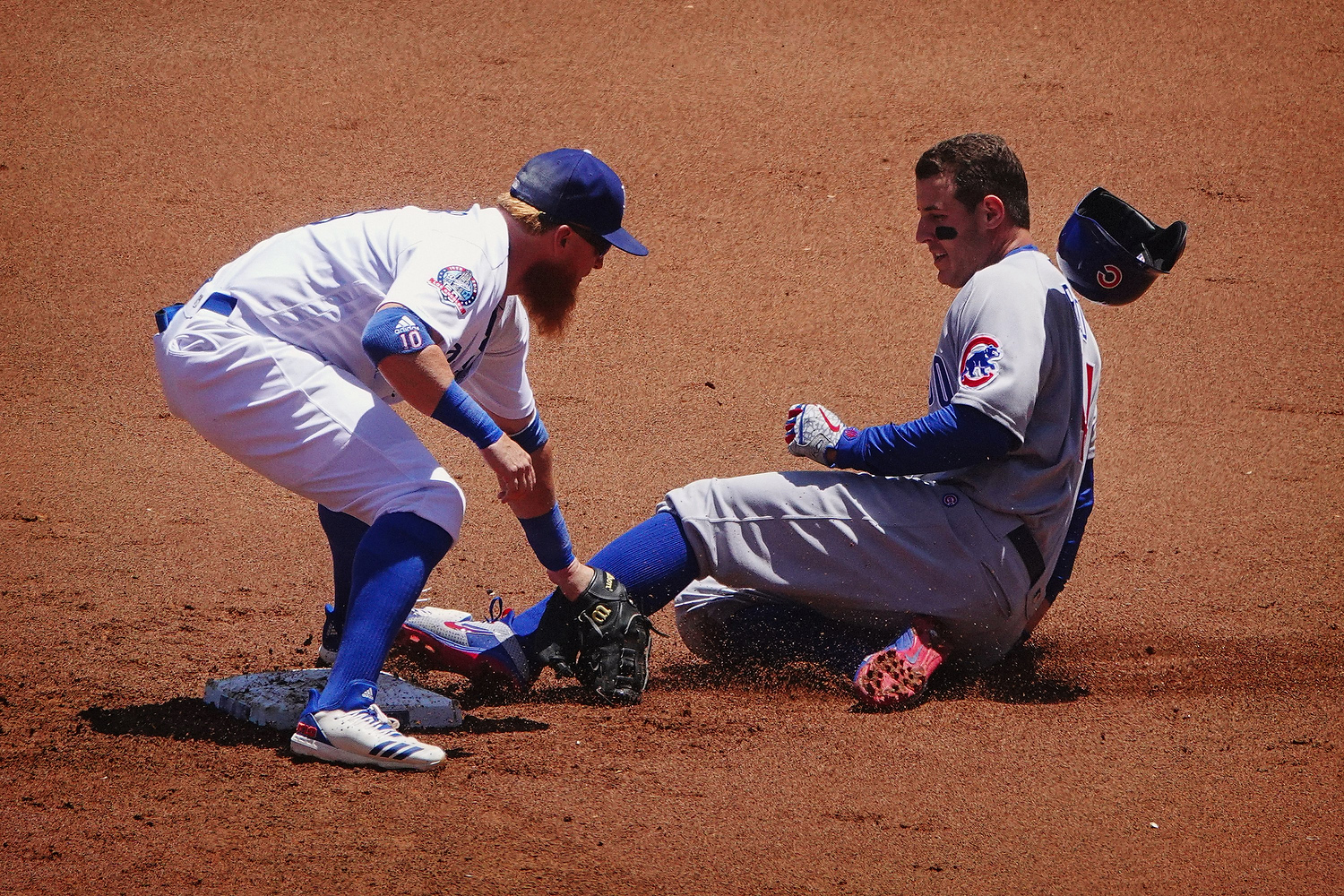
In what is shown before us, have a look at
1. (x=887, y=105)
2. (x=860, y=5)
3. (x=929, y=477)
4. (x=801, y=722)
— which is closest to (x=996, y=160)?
(x=929, y=477)

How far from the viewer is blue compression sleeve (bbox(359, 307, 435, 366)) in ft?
8.80

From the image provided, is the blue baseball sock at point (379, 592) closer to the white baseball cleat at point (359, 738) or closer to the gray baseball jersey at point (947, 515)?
the white baseball cleat at point (359, 738)

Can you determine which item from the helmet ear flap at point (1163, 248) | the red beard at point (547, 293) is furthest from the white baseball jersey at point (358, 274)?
the helmet ear flap at point (1163, 248)

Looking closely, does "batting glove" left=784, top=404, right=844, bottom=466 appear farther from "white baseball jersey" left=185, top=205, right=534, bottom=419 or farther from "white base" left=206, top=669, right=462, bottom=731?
"white base" left=206, top=669, right=462, bottom=731

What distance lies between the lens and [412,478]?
2.87 metres

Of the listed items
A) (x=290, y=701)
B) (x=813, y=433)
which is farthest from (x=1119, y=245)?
(x=290, y=701)

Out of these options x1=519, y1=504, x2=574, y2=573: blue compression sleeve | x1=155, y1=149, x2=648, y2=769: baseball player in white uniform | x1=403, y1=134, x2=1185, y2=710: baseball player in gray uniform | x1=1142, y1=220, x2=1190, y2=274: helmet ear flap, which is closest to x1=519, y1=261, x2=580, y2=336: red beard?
x1=155, y1=149, x2=648, y2=769: baseball player in white uniform

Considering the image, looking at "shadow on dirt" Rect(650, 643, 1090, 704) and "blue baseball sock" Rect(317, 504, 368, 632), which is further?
"shadow on dirt" Rect(650, 643, 1090, 704)

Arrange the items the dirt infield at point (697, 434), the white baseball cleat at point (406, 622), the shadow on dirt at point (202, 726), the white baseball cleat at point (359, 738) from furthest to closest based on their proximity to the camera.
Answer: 1. the white baseball cleat at point (406, 622)
2. the shadow on dirt at point (202, 726)
3. the white baseball cleat at point (359, 738)
4. the dirt infield at point (697, 434)

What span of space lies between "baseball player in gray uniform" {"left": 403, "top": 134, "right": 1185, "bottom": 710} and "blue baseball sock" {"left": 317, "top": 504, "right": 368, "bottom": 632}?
0.28 meters

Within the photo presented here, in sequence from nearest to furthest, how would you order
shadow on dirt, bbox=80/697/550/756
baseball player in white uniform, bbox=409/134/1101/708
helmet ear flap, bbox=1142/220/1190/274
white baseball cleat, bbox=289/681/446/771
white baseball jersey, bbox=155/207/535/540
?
1. white baseball cleat, bbox=289/681/446/771
2. white baseball jersey, bbox=155/207/535/540
3. shadow on dirt, bbox=80/697/550/756
4. baseball player in white uniform, bbox=409/134/1101/708
5. helmet ear flap, bbox=1142/220/1190/274

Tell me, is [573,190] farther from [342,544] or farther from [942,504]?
[942,504]

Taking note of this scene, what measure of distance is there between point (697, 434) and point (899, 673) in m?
2.52

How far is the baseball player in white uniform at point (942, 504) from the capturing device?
3.23m
